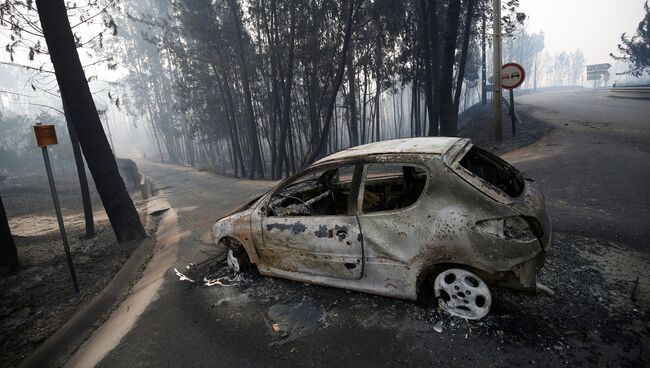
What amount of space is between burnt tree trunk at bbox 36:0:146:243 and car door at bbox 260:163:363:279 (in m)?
5.20

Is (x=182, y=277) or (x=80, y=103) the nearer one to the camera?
(x=182, y=277)

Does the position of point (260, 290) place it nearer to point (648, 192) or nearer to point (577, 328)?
point (577, 328)

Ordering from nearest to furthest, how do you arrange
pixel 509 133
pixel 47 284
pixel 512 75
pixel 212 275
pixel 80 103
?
pixel 212 275
pixel 47 284
pixel 80 103
pixel 512 75
pixel 509 133

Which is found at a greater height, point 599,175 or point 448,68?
point 448,68

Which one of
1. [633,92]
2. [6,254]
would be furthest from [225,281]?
[633,92]

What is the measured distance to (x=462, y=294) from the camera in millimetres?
3002

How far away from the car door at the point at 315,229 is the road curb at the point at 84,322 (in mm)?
2645

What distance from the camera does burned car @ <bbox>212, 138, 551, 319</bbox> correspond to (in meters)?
2.75

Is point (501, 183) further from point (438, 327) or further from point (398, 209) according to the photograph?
point (438, 327)

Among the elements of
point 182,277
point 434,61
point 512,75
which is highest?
point 434,61

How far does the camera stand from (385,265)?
3.20 meters

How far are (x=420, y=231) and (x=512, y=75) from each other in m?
9.53

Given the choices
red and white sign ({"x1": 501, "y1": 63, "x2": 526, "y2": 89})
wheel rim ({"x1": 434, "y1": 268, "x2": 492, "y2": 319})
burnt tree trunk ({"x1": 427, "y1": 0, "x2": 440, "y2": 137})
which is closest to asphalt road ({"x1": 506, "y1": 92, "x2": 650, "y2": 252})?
red and white sign ({"x1": 501, "y1": 63, "x2": 526, "y2": 89})

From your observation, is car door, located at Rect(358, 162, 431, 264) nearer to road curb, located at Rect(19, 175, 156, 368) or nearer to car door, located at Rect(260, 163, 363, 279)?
car door, located at Rect(260, 163, 363, 279)
